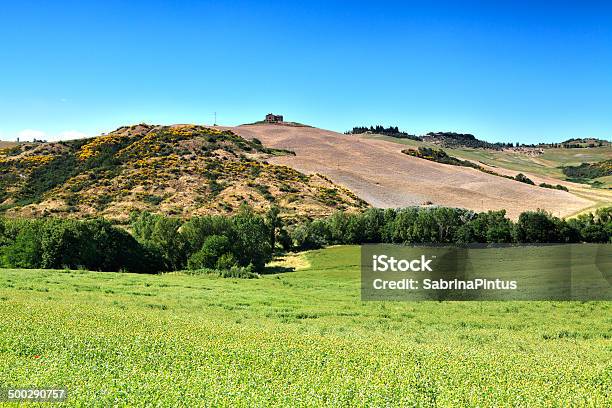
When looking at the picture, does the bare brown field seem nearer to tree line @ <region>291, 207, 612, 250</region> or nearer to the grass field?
Answer: tree line @ <region>291, 207, 612, 250</region>

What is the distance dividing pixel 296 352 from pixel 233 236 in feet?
152

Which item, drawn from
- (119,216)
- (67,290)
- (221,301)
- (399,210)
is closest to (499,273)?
(221,301)

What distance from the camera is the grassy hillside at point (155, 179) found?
100m

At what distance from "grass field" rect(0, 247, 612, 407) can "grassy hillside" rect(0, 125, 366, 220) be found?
6648cm

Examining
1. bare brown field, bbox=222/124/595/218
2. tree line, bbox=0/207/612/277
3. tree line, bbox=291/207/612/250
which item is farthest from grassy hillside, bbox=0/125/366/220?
tree line, bbox=291/207/612/250

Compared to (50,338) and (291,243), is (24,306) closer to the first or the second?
(50,338)

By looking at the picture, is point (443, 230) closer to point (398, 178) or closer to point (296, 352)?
point (398, 178)

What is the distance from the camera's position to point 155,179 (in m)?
111

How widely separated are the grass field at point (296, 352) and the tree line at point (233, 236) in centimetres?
2071

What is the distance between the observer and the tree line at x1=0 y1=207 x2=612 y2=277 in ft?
171

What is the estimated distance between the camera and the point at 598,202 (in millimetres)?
111438

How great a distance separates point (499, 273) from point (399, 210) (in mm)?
48101

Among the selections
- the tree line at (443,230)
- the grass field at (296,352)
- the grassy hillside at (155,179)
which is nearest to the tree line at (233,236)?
the tree line at (443,230)

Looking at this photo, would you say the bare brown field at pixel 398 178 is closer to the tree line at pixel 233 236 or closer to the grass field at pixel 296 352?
the tree line at pixel 233 236
